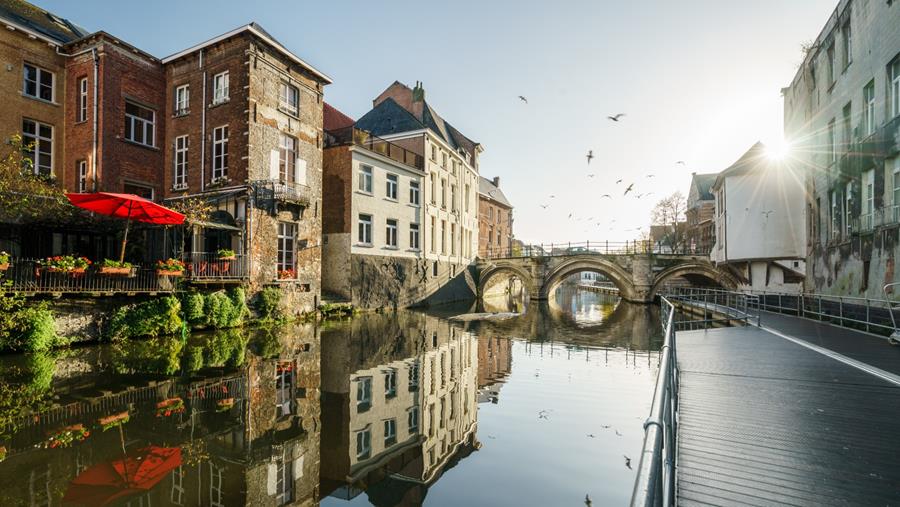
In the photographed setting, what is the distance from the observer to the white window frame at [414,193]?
1102 inches

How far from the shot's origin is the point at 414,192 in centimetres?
2836

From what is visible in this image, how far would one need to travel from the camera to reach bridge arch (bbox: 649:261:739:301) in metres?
28.4

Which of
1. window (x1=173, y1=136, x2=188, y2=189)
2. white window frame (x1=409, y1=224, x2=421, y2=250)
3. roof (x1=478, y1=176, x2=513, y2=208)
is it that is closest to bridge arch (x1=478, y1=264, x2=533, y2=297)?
white window frame (x1=409, y1=224, x2=421, y2=250)

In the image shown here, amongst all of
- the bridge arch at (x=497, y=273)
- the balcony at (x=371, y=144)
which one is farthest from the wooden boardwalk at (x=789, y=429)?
the bridge arch at (x=497, y=273)

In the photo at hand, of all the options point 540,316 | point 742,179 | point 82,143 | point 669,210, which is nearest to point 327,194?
point 82,143

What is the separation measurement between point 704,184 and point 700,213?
12.7 ft

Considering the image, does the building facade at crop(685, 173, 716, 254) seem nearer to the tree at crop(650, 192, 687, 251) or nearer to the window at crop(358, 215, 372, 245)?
the tree at crop(650, 192, 687, 251)

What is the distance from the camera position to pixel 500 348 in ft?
47.0

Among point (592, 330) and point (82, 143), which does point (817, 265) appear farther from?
point (82, 143)

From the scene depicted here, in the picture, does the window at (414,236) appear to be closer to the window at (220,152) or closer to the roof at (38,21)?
the window at (220,152)

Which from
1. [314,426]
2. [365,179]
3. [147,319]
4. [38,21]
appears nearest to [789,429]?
[314,426]

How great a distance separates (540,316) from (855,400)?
19.6 m

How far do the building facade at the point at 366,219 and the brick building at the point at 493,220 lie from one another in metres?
19.5

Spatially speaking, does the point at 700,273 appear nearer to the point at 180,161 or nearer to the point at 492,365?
the point at 492,365
